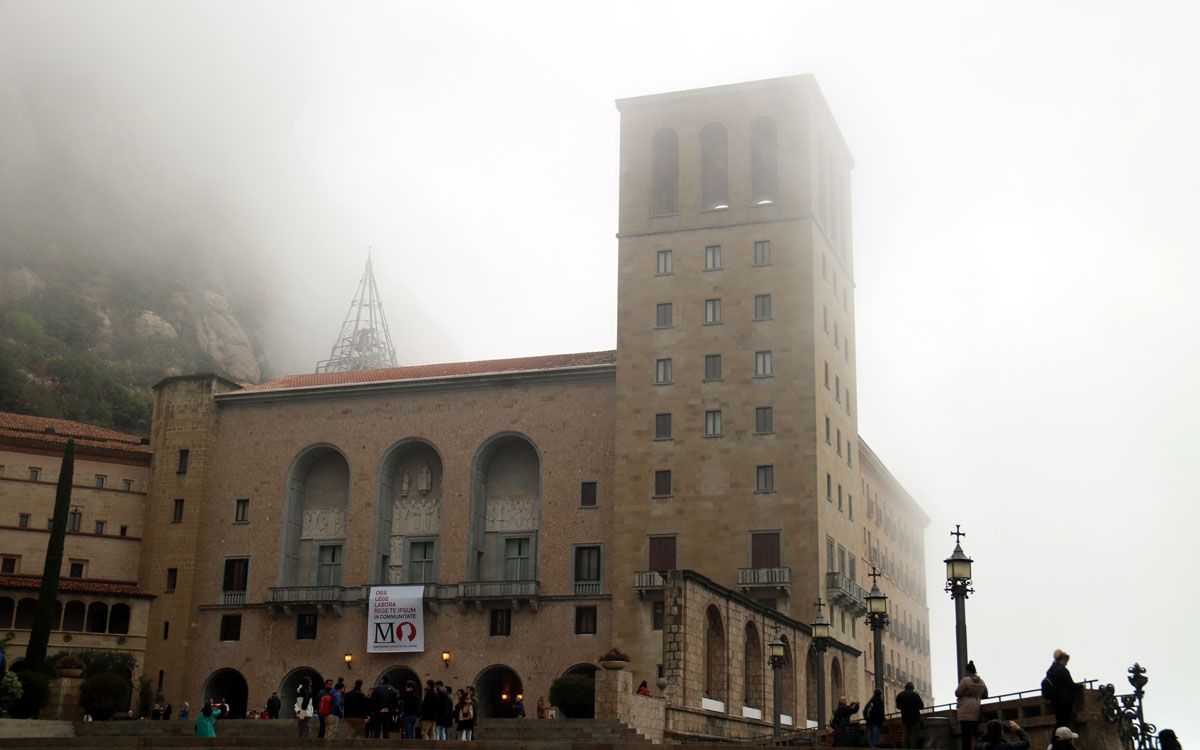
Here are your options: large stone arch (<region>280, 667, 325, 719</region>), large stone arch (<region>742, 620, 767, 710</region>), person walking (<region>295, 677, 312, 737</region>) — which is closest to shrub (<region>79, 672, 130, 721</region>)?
large stone arch (<region>280, 667, 325, 719</region>)

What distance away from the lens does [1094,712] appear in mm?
24797

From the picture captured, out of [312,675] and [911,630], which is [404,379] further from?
[911,630]

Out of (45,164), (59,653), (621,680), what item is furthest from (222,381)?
(45,164)

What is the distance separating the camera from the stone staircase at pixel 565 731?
30.3m

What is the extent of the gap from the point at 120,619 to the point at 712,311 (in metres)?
27.3

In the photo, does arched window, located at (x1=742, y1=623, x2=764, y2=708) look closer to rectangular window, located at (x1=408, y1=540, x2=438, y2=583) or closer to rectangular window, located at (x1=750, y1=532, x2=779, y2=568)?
rectangular window, located at (x1=750, y1=532, x2=779, y2=568)

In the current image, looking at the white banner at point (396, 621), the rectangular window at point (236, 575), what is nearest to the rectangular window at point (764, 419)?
the white banner at point (396, 621)

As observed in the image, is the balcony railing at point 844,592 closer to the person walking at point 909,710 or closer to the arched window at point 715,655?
the arched window at point 715,655

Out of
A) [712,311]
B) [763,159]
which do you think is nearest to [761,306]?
[712,311]

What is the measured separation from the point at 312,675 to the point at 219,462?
10.5m

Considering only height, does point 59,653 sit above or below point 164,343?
below

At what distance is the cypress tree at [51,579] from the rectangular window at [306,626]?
1002 centimetres

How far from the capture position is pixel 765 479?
2048 inches

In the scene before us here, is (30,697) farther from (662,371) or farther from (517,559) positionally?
(662,371)
